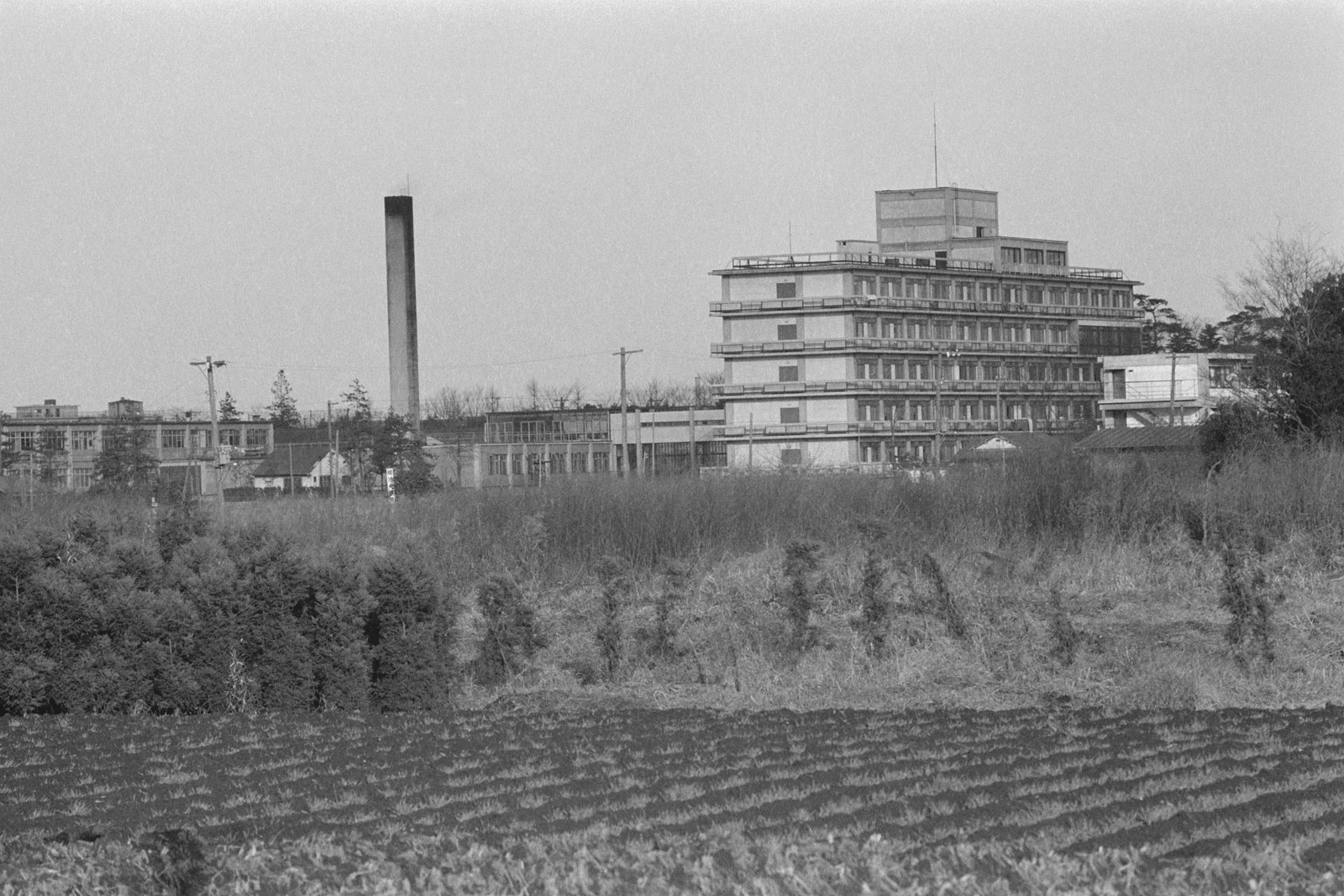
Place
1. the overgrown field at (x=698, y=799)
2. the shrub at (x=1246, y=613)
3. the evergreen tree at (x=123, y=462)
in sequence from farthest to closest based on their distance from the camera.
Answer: the evergreen tree at (x=123, y=462)
the shrub at (x=1246, y=613)
the overgrown field at (x=698, y=799)

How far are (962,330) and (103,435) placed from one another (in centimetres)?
4076

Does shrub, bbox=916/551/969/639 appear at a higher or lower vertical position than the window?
lower

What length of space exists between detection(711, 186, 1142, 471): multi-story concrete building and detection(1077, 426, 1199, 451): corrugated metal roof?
25154 millimetres

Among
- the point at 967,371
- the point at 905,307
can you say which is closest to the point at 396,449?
the point at 905,307

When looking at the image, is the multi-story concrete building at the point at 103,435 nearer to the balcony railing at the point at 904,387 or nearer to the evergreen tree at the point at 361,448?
the evergreen tree at the point at 361,448

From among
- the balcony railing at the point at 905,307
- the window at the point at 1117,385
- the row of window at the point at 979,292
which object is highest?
the row of window at the point at 979,292

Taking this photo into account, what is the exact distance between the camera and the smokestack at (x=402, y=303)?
74750 millimetres

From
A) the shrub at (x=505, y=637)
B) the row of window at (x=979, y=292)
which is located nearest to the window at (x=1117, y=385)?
the row of window at (x=979, y=292)

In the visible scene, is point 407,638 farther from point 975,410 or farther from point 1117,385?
point 975,410

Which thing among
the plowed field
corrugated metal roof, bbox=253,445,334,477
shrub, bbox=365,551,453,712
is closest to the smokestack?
corrugated metal roof, bbox=253,445,334,477

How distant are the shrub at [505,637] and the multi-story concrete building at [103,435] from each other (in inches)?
1913

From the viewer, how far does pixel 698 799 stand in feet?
25.4

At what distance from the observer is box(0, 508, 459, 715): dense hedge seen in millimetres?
12594

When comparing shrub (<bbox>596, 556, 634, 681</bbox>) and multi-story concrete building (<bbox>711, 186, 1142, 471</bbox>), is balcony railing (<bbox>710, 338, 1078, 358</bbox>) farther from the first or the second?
shrub (<bbox>596, 556, 634, 681</bbox>)
